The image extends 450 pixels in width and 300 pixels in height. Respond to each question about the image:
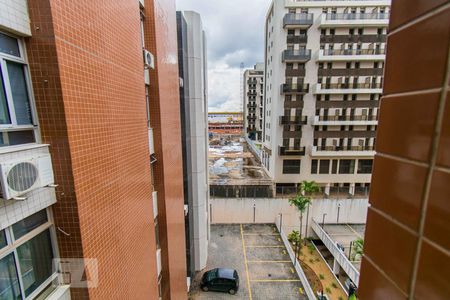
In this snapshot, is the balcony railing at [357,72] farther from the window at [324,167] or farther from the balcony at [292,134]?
the window at [324,167]

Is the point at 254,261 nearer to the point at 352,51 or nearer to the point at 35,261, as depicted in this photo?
the point at 35,261

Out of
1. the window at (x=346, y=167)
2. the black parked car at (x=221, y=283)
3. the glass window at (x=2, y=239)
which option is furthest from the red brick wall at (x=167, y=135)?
the window at (x=346, y=167)

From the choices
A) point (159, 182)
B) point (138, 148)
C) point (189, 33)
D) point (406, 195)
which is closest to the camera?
point (406, 195)

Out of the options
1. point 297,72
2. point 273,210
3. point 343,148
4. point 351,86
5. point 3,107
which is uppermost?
point 297,72

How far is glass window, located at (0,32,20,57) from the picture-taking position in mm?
2132

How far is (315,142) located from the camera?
21.2 m

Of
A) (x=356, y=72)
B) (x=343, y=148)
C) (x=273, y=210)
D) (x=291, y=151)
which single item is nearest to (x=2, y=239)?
(x=273, y=210)

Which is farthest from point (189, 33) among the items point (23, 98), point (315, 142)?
point (315, 142)

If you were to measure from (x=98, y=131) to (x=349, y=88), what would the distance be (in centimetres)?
2248

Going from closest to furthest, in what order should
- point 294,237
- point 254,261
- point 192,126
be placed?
point 192,126
point 254,261
point 294,237

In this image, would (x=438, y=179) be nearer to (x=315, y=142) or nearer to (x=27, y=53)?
(x=27, y=53)

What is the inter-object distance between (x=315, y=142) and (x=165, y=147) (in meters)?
18.4

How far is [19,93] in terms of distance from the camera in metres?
2.32

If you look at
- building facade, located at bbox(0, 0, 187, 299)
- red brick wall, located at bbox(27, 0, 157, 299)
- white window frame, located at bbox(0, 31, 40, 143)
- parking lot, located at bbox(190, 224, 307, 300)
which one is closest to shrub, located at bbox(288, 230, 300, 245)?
parking lot, located at bbox(190, 224, 307, 300)
